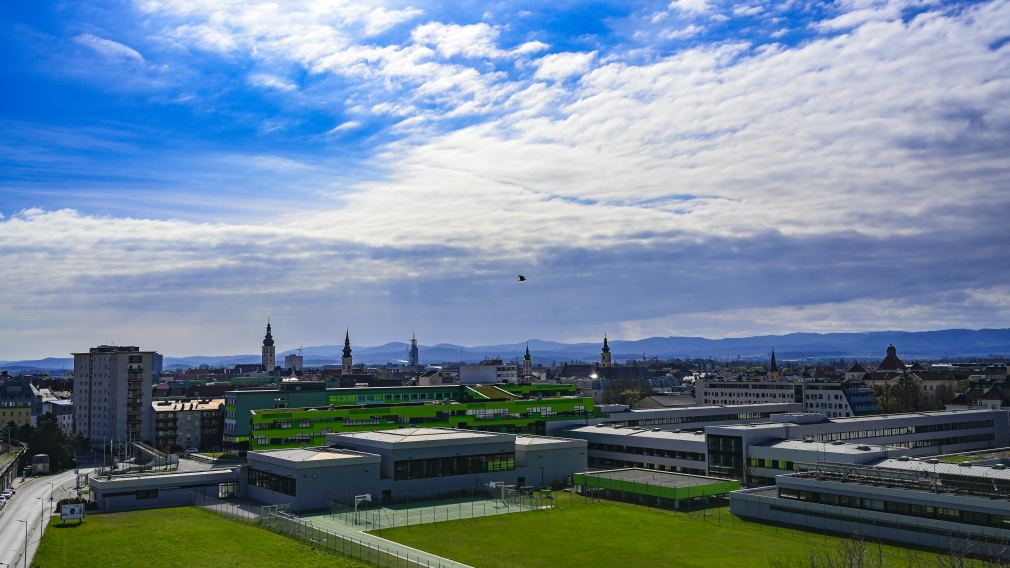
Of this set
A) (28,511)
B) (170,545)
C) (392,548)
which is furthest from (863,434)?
(28,511)

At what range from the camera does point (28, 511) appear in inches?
2822

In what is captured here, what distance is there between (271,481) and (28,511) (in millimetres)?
21827

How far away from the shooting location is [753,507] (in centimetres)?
6338

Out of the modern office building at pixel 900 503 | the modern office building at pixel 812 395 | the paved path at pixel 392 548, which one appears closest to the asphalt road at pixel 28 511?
the paved path at pixel 392 548

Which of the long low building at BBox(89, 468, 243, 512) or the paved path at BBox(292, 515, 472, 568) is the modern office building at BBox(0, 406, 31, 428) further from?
the paved path at BBox(292, 515, 472, 568)

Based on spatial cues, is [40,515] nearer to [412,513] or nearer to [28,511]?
[28,511]

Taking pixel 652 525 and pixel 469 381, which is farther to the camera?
pixel 469 381

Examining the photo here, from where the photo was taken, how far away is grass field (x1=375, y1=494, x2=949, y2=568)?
50656mm

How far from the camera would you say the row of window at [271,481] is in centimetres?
6881

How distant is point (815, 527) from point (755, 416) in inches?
2444

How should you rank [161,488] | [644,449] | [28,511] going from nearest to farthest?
1. [28,511]
2. [161,488]
3. [644,449]

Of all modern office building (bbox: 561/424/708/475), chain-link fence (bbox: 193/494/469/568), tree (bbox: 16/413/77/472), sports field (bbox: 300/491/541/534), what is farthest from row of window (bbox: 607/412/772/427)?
tree (bbox: 16/413/77/472)

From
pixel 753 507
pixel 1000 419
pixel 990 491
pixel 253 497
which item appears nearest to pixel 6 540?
pixel 253 497

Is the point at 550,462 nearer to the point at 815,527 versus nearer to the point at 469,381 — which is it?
the point at 815,527
